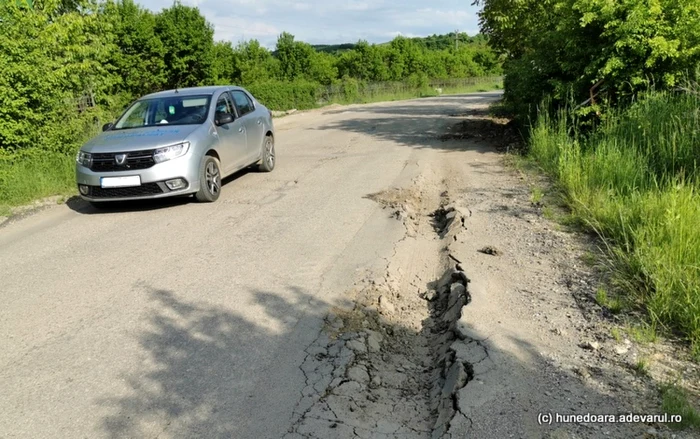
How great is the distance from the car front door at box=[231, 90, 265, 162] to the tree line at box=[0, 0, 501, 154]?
11.0 feet

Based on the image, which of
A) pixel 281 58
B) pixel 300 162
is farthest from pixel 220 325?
pixel 281 58

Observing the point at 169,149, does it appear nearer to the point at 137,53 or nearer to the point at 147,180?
the point at 147,180

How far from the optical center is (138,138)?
26.6 ft

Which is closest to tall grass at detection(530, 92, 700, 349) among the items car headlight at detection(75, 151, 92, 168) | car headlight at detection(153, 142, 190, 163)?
car headlight at detection(153, 142, 190, 163)

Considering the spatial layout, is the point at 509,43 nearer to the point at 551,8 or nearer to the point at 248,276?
the point at 551,8

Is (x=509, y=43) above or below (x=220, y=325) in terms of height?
above

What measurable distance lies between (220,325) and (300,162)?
7.87m

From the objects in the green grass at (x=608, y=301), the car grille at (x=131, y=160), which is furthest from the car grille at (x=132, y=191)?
the green grass at (x=608, y=301)

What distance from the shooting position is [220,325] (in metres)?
4.45

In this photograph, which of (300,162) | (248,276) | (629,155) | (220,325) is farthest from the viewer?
(300,162)

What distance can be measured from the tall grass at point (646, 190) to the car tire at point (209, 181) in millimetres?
5104

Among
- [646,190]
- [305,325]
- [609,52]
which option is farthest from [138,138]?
[609,52]

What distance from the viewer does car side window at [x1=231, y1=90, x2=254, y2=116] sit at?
10180 mm

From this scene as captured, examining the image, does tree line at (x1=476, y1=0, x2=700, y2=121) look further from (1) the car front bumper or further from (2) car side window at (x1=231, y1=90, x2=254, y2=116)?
(1) the car front bumper
